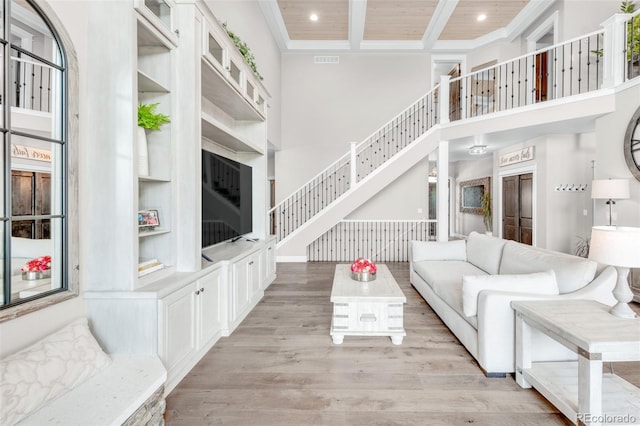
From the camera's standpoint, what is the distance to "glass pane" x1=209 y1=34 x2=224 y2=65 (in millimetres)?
2928

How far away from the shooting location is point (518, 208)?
6.79 metres

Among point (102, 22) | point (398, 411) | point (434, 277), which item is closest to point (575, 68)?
point (434, 277)

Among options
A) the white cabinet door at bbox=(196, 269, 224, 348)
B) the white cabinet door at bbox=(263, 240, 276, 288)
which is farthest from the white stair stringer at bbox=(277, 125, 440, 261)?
the white cabinet door at bbox=(196, 269, 224, 348)

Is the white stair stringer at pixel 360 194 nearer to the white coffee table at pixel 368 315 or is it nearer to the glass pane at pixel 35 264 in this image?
the white coffee table at pixel 368 315

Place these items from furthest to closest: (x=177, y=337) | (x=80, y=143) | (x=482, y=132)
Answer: (x=482, y=132) < (x=177, y=337) < (x=80, y=143)

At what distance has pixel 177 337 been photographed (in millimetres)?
2182

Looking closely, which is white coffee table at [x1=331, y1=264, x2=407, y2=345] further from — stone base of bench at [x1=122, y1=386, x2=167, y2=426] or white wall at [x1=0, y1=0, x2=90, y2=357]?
white wall at [x1=0, y1=0, x2=90, y2=357]

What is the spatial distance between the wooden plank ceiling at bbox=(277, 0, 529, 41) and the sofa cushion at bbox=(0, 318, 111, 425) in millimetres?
6402

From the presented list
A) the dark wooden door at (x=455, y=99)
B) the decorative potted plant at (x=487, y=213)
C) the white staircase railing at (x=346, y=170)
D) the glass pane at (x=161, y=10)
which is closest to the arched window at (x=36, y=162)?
the glass pane at (x=161, y=10)

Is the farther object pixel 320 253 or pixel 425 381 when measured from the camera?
pixel 320 253

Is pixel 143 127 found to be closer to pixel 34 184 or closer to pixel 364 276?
pixel 34 184

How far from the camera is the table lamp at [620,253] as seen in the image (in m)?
1.84

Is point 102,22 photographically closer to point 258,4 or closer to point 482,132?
point 258,4

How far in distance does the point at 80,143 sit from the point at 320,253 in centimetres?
564
